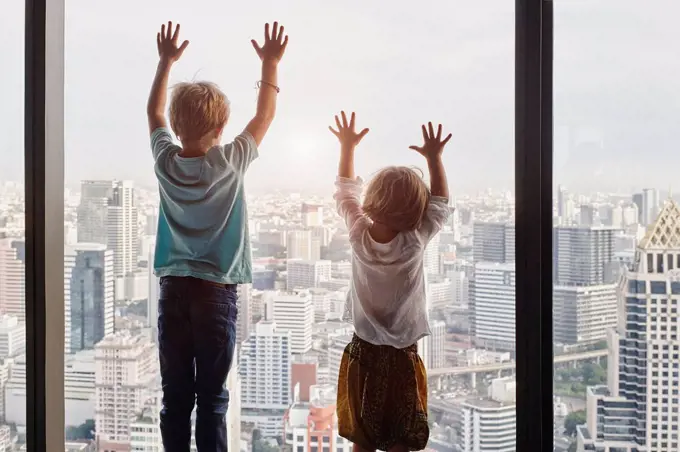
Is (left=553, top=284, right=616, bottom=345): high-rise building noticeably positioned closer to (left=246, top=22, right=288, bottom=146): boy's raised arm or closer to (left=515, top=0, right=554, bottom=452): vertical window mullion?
(left=515, top=0, right=554, bottom=452): vertical window mullion

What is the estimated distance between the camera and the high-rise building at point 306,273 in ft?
5.61

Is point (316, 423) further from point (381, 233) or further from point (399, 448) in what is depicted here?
point (381, 233)

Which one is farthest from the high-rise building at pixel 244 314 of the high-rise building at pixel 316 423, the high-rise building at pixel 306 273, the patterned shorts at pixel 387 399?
the patterned shorts at pixel 387 399

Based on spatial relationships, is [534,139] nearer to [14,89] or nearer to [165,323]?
[165,323]

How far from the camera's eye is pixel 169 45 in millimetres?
1707

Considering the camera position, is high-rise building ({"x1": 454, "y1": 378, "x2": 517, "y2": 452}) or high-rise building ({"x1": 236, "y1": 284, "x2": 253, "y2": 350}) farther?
high-rise building ({"x1": 236, "y1": 284, "x2": 253, "y2": 350})

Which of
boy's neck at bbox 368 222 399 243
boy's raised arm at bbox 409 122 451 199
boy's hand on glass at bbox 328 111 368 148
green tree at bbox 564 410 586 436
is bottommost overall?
green tree at bbox 564 410 586 436

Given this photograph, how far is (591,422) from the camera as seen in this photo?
1591 mm

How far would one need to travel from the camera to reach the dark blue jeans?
157 cm

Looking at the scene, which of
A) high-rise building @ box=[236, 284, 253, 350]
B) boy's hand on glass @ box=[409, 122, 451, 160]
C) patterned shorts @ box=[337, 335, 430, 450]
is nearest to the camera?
patterned shorts @ box=[337, 335, 430, 450]

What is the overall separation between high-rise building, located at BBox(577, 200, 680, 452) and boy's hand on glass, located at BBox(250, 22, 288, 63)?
3.42 ft

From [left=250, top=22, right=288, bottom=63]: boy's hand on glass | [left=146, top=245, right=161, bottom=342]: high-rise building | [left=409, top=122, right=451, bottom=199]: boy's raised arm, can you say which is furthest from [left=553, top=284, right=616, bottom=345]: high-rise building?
[left=146, top=245, right=161, bottom=342]: high-rise building

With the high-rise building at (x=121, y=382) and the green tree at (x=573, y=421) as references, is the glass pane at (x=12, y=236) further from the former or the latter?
the green tree at (x=573, y=421)

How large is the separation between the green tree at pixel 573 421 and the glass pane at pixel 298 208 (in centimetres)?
14
